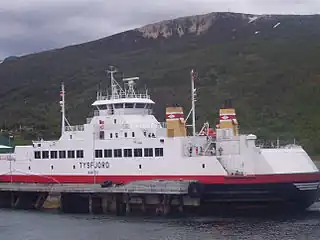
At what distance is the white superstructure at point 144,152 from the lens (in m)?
42.4

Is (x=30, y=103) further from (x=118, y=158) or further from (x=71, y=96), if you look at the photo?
(x=118, y=158)

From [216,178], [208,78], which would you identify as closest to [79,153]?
[216,178]

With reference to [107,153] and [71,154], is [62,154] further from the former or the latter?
[107,153]

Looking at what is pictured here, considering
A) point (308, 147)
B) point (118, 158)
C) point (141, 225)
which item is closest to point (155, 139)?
point (118, 158)

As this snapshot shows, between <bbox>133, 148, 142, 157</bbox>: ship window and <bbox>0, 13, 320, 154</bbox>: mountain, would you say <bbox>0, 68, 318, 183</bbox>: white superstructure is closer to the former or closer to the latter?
<bbox>133, 148, 142, 157</bbox>: ship window

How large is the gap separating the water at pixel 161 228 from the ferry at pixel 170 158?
5.58 feet

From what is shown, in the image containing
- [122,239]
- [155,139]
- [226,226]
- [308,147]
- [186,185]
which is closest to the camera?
[122,239]

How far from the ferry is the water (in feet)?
5.58

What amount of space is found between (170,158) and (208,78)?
100.0 meters

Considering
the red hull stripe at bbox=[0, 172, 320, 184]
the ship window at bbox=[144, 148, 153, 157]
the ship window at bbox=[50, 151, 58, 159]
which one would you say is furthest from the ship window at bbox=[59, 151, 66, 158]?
the ship window at bbox=[144, 148, 153, 157]

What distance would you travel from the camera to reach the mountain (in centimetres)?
11794

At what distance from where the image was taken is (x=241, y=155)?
42.7 meters

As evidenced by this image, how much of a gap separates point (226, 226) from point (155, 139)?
8230mm

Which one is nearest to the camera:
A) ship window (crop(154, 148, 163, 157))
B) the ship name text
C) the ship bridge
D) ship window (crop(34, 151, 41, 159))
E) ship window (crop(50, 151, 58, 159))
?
ship window (crop(154, 148, 163, 157))
